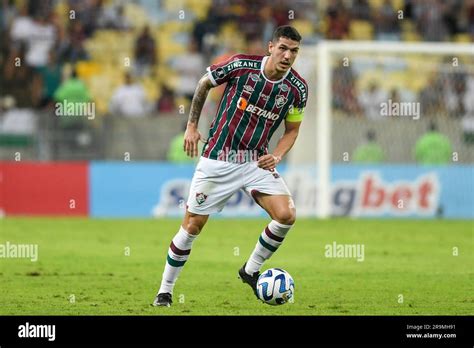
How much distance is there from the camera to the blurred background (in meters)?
21.0

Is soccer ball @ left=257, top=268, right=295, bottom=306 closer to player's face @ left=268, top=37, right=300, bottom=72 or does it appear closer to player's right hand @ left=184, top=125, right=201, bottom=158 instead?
player's right hand @ left=184, top=125, right=201, bottom=158

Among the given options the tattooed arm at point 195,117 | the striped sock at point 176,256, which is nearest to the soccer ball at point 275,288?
the striped sock at point 176,256

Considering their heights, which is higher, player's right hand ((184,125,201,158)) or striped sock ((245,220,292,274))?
player's right hand ((184,125,201,158))

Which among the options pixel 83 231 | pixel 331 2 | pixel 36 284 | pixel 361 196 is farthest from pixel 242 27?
pixel 36 284

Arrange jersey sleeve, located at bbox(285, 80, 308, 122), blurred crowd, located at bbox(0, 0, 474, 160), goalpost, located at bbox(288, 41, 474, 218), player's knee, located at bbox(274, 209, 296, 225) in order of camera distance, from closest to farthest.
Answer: player's knee, located at bbox(274, 209, 296, 225), jersey sleeve, located at bbox(285, 80, 308, 122), goalpost, located at bbox(288, 41, 474, 218), blurred crowd, located at bbox(0, 0, 474, 160)

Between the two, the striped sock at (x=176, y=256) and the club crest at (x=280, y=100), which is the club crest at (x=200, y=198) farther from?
the club crest at (x=280, y=100)

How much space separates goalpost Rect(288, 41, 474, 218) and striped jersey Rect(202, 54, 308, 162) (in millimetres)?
10988

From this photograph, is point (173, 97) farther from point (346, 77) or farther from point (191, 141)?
point (191, 141)

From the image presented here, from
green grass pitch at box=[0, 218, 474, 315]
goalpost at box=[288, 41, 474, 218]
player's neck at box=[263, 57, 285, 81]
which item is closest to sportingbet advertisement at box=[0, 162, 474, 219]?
goalpost at box=[288, 41, 474, 218]

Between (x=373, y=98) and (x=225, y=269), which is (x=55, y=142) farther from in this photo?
(x=225, y=269)

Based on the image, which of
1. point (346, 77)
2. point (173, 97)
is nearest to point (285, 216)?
point (346, 77)

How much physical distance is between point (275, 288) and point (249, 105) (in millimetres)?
1701

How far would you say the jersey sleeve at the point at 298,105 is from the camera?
9727 mm
